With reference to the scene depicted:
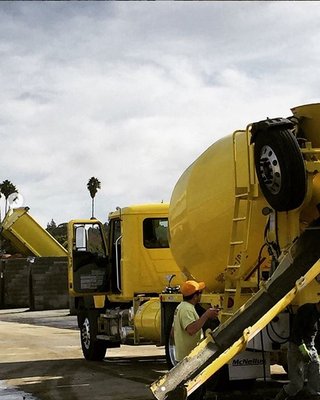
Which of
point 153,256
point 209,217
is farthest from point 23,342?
point 209,217

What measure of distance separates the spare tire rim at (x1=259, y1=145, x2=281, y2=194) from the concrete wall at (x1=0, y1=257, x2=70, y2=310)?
2820cm

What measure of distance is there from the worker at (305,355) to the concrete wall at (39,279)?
2820cm

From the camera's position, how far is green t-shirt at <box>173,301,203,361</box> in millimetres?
7410

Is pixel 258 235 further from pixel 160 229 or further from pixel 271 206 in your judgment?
pixel 160 229

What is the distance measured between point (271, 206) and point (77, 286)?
711cm

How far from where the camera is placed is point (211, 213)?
897cm

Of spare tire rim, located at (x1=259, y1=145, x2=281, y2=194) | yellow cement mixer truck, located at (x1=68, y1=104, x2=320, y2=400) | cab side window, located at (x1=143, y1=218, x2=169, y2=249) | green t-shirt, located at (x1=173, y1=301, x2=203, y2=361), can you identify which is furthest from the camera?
cab side window, located at (x1=143, y1=218, x2=169, y2=249)

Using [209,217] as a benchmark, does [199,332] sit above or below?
below

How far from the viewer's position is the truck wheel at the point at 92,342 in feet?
45.8

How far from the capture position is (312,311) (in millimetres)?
7324

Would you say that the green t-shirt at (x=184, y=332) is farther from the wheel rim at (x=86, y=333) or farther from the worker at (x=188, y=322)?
the wheel rim at (x=86, y=333)

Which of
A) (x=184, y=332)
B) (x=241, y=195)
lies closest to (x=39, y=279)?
(x=241, y=195)

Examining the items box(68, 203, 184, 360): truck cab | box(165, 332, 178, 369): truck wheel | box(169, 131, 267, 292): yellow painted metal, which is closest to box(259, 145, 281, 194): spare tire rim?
box(169, 131, 267, 292): yellow painted metal

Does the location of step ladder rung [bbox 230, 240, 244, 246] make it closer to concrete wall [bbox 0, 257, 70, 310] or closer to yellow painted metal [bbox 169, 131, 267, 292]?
yellow painted metal [bbox 169, 131, 267, 292]
